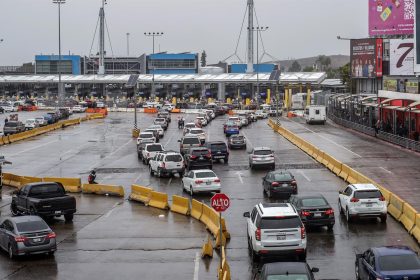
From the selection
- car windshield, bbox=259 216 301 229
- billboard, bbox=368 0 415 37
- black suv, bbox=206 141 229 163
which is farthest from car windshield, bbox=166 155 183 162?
billboard, bbox=368 0 415 37

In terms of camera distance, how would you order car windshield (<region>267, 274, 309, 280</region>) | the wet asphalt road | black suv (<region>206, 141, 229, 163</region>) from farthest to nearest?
1. black suv (<region>206, 141, 229, 163</region>)
2. the wet asphalt road
3. car windshield (<region>267, 274, 309, 280</region>)

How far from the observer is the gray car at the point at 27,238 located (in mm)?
23109

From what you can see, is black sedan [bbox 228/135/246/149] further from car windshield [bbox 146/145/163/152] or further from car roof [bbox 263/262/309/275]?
car roof [bbox 263/262/309/275]

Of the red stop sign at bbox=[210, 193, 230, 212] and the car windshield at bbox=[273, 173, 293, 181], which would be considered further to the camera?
the car windshield at bbox=[273, 173, 293, 181]

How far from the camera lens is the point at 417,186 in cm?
3725

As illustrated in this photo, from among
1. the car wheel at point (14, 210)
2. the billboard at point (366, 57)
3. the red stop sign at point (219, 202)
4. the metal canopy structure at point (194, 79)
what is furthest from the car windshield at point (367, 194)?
the metal canopy structure at point (194, 79)

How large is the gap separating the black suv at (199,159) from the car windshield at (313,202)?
18794 mm

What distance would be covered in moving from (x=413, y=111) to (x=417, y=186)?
20.9 meters

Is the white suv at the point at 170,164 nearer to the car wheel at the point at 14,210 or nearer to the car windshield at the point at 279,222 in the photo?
the car wheel at the point at 14,210

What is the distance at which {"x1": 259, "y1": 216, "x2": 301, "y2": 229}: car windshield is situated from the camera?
21.0m

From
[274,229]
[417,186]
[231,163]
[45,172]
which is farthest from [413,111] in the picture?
[274,229]

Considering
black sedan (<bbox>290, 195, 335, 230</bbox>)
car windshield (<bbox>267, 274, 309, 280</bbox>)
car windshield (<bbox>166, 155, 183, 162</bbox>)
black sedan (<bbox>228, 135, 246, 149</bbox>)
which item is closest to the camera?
Answer: car windshield (<bbox>267, 274, 309, 280</bbox>)

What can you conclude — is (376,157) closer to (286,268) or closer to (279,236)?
(279,236)

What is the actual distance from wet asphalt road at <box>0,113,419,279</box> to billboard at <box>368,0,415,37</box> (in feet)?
157
